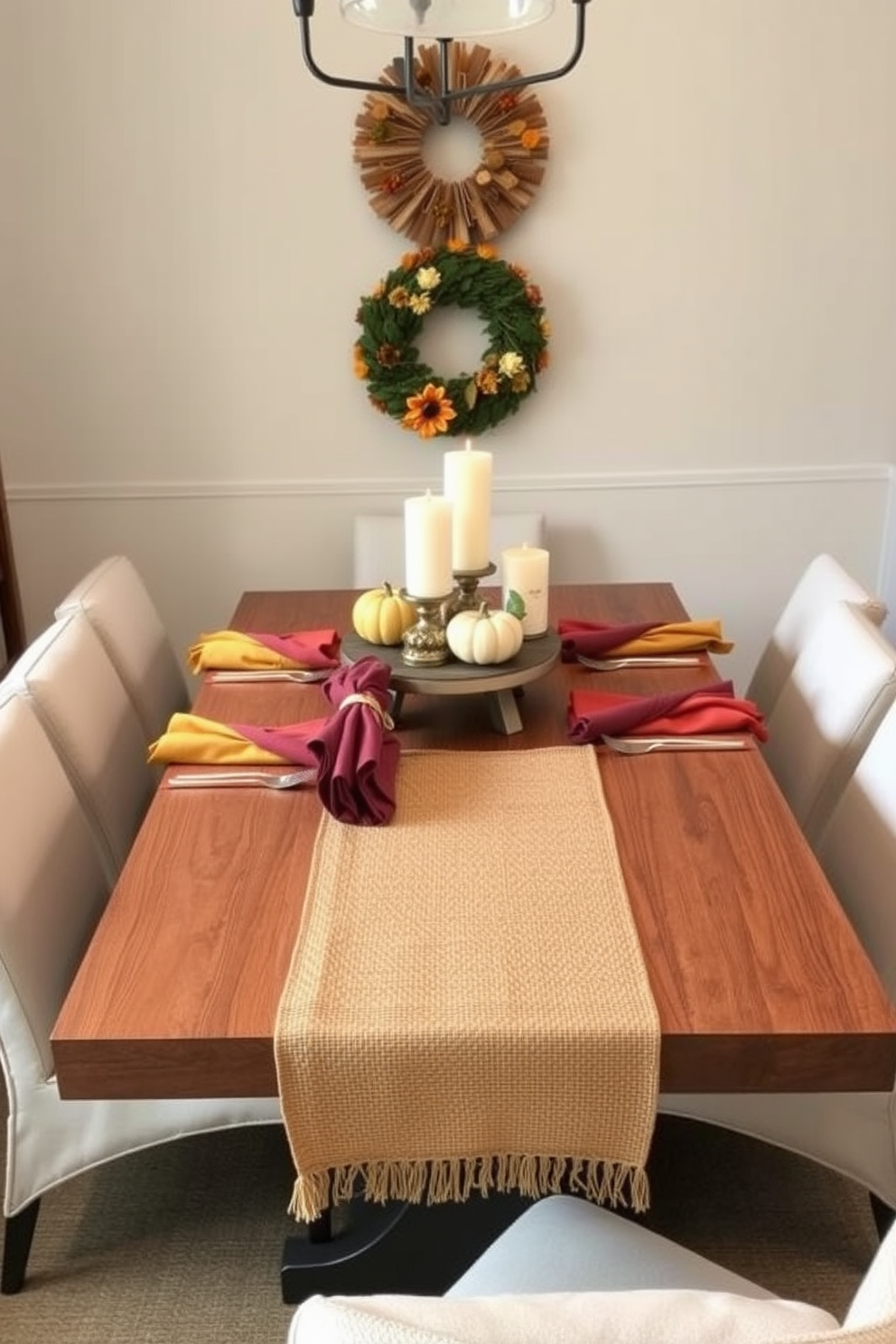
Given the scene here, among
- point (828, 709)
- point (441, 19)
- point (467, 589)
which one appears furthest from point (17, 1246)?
point (441, 19)

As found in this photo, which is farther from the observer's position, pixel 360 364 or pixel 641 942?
pixel 360 364

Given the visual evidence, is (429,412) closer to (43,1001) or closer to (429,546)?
(429,546)

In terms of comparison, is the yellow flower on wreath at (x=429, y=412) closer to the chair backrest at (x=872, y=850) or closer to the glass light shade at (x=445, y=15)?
the glass light shade at (x=445, y=15)

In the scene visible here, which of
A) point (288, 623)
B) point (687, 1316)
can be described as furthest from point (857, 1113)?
point (288, 623)

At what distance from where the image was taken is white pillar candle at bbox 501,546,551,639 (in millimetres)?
1803

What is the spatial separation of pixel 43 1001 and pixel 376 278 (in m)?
1.83

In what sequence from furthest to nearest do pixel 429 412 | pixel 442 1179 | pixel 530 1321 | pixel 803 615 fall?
1. pixel 429 412
2. pixel 803 615
3. pixel 442 1179
4. pixel 530 1321

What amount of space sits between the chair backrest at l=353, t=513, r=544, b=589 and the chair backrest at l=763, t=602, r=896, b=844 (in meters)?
0.90

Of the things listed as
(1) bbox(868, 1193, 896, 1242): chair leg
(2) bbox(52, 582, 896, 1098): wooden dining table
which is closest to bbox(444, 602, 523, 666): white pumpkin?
(2) bbox(52, 582, 896, 1098): wooden dining table

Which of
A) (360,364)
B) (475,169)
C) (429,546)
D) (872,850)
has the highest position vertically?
(475,169)

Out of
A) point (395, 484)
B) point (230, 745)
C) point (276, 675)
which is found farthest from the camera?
point (395, 484)

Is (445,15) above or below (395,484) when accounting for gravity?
above

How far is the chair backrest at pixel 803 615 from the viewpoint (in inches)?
80.5

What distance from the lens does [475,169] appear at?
2623mm
